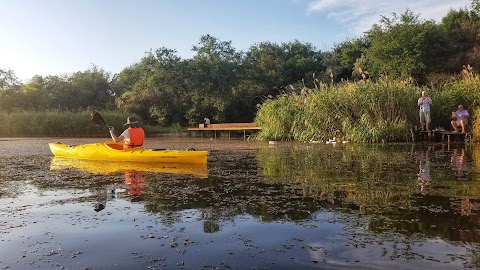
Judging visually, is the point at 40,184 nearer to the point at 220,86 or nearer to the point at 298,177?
the point at 298,177

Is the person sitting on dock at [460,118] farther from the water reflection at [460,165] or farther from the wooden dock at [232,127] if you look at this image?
the wooden dock at [232,127]

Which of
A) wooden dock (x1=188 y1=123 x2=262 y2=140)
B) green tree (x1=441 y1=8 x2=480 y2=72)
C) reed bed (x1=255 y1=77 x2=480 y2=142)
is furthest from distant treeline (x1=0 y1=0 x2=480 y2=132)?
reed bed (x1=255 y1=77 x2=480 y2=142)

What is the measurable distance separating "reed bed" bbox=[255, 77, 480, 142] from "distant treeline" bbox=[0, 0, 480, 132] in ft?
23.6

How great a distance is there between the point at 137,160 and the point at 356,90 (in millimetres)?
8588

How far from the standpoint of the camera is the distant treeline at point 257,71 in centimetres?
2578

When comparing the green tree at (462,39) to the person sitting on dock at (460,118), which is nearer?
the person sitting on dock at (460,118)

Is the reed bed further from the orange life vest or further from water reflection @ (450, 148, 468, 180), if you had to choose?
the orange life vest

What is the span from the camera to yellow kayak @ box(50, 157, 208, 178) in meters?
8.05

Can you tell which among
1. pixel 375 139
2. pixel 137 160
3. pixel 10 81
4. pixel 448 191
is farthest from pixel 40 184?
pixel 10 81

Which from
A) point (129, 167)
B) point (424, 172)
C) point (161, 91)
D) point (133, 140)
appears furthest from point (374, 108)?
point (161, 91)

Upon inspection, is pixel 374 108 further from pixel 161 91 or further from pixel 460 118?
pixel 161 91

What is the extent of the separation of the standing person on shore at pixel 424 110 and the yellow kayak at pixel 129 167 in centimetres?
824

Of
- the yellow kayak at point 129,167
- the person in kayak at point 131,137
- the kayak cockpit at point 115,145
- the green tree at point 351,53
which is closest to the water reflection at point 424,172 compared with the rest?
the yellow kayak at point 129,167

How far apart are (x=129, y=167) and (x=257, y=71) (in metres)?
23.9
